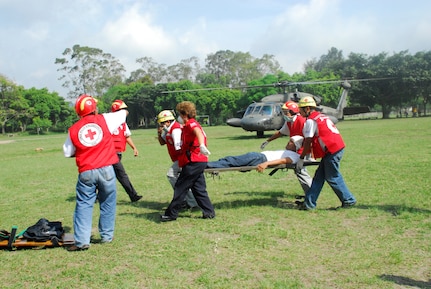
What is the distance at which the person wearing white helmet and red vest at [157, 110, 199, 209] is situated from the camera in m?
6.84

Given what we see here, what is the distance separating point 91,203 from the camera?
219 inches

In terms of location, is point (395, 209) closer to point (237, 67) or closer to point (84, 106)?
point (84, 106)

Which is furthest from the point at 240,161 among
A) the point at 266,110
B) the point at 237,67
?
the point at 237,67

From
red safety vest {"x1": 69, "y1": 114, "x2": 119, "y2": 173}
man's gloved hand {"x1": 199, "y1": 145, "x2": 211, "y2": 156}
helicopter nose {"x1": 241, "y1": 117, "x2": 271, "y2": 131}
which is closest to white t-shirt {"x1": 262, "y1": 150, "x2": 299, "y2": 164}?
man's gloved hand {"x1": 199, "y1": 145, "x2": 211, "y2": 156}

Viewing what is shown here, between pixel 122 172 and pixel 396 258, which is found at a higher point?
pixel 122 172

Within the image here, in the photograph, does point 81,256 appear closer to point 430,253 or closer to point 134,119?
point 430,253

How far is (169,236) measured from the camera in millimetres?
5820

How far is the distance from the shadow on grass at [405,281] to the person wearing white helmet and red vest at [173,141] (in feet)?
12.0

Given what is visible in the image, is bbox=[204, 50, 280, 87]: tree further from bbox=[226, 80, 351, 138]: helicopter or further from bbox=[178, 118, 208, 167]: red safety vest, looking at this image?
bbox=[178, 118, 208, 167]: red safety vest

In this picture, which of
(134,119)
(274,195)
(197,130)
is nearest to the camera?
(197,130)

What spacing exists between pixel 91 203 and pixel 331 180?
3.71 metres

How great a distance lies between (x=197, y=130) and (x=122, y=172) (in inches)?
105

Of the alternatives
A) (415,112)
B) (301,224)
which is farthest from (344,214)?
(415,112)

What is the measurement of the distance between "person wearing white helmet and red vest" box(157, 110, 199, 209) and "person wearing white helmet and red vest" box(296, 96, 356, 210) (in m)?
1.97
